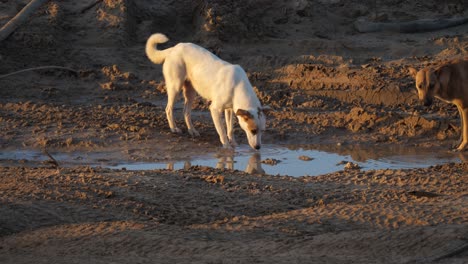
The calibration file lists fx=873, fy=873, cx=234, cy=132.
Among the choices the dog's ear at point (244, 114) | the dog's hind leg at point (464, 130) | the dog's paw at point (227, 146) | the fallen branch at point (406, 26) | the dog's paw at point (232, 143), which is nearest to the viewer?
the dog's ear at point (244, 114)

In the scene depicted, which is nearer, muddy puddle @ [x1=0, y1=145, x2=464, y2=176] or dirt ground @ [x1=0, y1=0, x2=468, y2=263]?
dirt ground @ [x1=0, y1=0, x2=468, y2=263]

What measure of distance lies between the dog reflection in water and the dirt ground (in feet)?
1.37

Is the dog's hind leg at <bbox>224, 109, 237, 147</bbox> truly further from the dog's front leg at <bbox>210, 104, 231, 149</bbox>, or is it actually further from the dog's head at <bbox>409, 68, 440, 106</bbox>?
the dog's head at <bbox>409, 68, 440, 106</bbox>

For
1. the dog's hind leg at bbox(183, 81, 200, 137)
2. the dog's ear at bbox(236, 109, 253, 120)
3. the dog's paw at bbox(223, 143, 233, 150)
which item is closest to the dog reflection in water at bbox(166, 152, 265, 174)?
the dog's paw at bbox(223, 143, 233, 150)

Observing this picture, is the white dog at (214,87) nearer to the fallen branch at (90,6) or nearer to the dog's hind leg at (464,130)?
the dog's hind leg at (464,130)

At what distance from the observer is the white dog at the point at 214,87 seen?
11281mm

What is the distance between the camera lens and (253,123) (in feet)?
36.6

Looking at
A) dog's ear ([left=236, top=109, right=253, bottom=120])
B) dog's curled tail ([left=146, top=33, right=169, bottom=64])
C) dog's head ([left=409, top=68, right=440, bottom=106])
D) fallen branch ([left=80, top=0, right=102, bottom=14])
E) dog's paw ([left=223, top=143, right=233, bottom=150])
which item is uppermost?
fallen branch ([left=80, top=0, right=102, bottom=14])

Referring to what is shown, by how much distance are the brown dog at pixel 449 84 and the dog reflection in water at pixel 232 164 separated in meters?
2.37

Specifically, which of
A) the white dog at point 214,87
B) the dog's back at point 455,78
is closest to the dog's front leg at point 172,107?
the white dog at point 214,87

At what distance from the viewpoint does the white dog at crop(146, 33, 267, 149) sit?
1128cm

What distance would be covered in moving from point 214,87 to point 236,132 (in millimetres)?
1131

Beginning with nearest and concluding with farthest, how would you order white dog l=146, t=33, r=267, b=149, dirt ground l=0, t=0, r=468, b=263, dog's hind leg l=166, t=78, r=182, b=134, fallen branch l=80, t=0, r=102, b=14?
1. dirt ground l=0, t=0, r=468, b=263
2. white dog l=146, t=33, r=267, b=149
3. dog's hind leg l=166, t=78, r=182, b=134
4. fallen branch l=80, t=0, r=102, b=14

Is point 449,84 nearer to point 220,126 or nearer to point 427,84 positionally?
point 427,84
